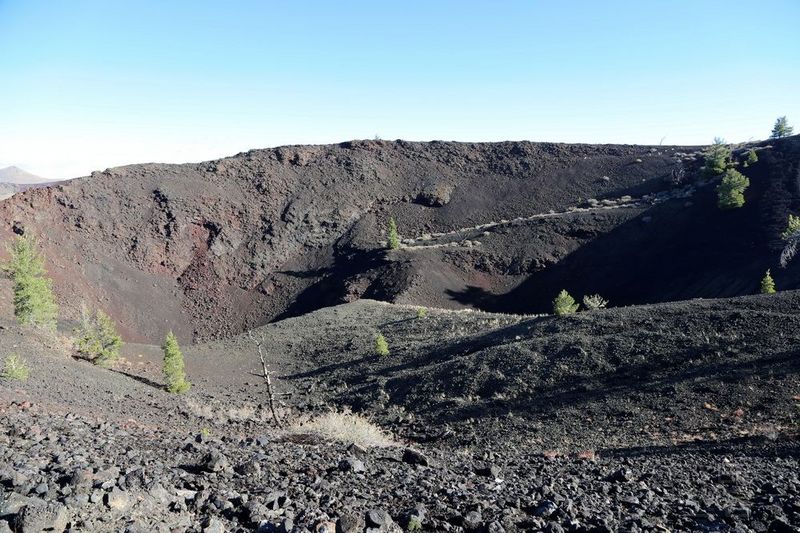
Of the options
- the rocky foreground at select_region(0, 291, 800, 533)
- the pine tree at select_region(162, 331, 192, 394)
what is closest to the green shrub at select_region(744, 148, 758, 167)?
the rocky foreground at select_region(0, 291, 800, 533)

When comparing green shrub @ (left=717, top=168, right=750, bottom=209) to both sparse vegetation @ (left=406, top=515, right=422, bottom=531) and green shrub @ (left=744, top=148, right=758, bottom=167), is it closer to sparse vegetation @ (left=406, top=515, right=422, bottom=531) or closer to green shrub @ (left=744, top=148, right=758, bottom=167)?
green shrub @ (left=744, top=148, right=758, bottom=167)

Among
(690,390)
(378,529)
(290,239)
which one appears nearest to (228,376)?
(690,390)

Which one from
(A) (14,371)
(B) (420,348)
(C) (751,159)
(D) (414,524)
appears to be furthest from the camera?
(C) (751,159)

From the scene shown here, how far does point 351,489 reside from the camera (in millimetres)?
5906

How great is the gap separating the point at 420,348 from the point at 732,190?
31.0 m

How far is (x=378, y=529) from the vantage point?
467 centimetres

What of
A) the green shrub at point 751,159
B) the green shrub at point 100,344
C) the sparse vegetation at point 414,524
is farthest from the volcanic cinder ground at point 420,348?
the green shrub at point 751,159

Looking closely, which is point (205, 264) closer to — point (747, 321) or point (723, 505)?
point (747, 321)

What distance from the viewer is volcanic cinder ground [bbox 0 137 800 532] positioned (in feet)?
18.1

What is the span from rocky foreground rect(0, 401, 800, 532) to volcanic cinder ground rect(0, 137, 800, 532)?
0.12ft

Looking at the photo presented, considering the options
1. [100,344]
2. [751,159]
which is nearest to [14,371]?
[100,344]

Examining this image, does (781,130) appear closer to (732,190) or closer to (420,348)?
(732,190)

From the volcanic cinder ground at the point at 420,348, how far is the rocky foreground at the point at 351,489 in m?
0.04

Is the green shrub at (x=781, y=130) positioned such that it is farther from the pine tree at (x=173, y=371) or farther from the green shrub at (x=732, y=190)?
the pine tree at (x=173, y=371)
